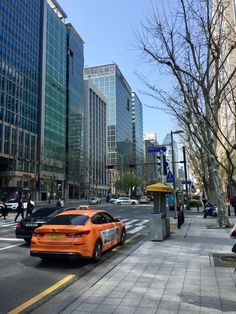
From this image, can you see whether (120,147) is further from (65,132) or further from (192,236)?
(192,236)

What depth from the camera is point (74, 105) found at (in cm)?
10556

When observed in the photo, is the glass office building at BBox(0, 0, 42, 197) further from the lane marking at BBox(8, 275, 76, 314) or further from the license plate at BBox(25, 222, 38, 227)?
the lane marking at BBox(8, 275, 76, 314)

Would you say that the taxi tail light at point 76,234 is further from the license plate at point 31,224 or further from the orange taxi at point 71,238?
the license plate at point 31,224

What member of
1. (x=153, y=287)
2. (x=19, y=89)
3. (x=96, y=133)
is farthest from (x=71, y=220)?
(x=96, y=133)

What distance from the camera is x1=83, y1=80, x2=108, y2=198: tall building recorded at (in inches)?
4621

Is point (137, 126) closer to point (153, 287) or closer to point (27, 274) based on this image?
point (27, 274)

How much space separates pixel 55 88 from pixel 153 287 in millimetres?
90373

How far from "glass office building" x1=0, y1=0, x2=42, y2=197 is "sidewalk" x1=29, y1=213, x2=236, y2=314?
57640 millimetres

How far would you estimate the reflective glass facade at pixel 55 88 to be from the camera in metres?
87.2

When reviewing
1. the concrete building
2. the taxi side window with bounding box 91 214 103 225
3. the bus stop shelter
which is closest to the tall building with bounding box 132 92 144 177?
the concrete building

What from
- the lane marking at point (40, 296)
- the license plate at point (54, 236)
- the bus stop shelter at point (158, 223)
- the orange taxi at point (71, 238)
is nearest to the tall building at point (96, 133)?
the bus stop shelter at point (158, 223)

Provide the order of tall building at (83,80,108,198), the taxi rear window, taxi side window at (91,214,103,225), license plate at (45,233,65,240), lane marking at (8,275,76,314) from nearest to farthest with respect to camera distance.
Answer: lane marking at (8,275,76,314), license plate at (45,233,65,240), the taxi rear window, taxi side window at (91,214,103,225), tall building at (83,80,108,198)

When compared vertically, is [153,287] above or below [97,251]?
below

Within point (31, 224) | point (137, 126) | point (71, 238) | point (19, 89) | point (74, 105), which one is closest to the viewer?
point (71, 238)
